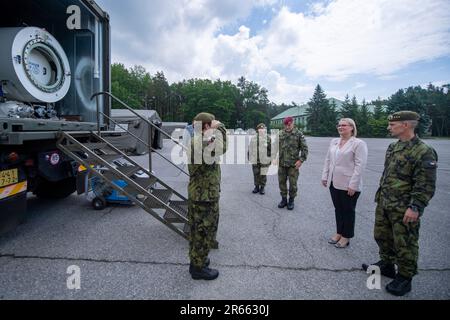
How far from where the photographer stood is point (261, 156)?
531 cm

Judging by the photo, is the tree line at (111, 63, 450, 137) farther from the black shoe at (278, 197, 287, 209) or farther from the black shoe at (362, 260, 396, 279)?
the black shoe at (362, 260, 396, 279)

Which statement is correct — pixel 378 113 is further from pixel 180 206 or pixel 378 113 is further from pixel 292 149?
pixel 180 206

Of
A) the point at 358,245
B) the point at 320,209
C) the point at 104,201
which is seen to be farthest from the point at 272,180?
the point at 104,201

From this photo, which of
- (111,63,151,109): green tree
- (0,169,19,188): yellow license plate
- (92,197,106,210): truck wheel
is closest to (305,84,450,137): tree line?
(111,63,151,109): green tree

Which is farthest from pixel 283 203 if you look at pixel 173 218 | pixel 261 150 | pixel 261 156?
pixel 173 218

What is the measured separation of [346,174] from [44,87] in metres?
4.44

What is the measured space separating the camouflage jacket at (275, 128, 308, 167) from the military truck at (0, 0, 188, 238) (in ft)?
6.44

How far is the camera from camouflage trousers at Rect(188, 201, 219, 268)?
2176mm

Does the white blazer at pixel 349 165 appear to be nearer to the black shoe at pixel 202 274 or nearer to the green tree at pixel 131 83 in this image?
the black shoe at pixel 202 274

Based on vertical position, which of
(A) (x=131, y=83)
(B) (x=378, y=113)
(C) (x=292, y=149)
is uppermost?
(A) (x=131, y=83)

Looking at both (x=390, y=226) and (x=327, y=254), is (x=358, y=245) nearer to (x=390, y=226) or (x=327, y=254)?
(x=327, y=254)

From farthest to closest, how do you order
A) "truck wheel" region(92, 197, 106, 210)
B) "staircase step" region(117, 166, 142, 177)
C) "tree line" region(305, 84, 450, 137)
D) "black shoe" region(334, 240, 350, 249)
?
"tree line" region(305, 84, 450, 137), "truck wheel" region(92, 197, 106, 210), "staircase step" region(117, 166, 142, 177), "black shoe" region(334, 240, 350, 249)

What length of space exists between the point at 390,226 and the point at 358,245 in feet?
2.71

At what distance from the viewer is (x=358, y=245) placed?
295cm
